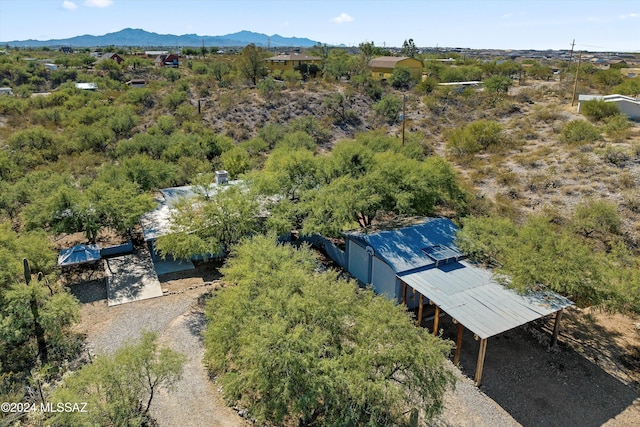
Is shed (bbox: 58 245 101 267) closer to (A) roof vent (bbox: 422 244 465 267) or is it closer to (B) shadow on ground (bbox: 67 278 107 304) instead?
(B) shadow on ground (bbox: 67 278 107 304)

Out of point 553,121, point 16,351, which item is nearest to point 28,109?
point 16,351

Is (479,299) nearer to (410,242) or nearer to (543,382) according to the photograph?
(543,382)

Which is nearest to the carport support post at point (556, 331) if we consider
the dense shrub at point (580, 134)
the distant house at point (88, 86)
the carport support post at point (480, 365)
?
the carport support post at point (480, 365)

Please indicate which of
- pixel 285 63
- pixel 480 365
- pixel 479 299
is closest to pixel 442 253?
pixel 479 299

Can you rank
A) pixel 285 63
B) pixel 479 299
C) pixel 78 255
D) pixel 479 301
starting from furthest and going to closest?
1. pixel 285 63
2. pixel 78 255
3. pixel 479 299
4. pixel 479 301

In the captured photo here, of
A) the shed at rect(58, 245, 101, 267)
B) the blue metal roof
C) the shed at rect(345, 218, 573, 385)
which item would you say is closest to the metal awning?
the shed at rect(345, 218, 573, 385)

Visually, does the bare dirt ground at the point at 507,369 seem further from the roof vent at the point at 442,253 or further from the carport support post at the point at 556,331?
the roof vent at the point at 442,253
